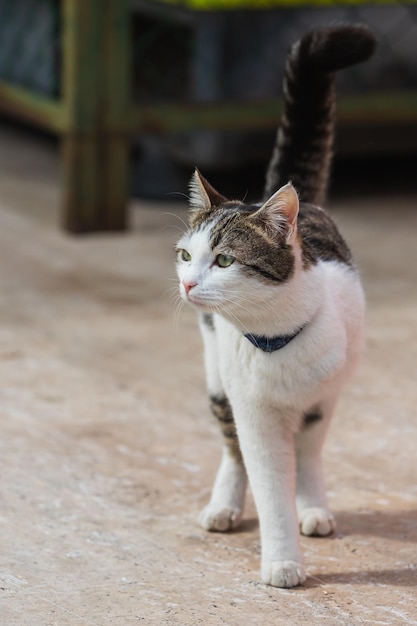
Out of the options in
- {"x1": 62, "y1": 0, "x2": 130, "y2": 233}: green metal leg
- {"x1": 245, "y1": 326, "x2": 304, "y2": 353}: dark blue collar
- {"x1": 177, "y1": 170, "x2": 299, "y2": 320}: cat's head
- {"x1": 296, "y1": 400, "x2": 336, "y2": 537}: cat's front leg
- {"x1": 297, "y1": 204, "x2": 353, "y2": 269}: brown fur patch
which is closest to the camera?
→ {"x1": 177, "y1": 170, "x2": 299, "y2": 320}: cat's head

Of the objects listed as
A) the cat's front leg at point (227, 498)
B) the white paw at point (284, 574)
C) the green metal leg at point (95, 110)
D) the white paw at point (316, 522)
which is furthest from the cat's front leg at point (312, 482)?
the green metal leg at point (95, 110)

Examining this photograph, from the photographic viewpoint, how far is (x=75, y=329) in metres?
4.41

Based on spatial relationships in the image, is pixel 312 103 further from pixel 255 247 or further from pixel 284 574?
pixel 284 574

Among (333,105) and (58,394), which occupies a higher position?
(333,105)

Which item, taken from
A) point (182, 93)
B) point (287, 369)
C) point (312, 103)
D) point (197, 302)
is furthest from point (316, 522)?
point (182, 93)

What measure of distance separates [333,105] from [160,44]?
367 centimetres

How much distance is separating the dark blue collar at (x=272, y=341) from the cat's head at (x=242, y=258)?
0.24ft

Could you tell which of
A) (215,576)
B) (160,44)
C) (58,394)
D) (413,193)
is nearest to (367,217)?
(413,193)

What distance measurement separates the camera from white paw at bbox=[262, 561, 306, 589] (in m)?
2.49

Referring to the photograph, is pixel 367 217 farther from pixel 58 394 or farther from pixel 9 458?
pixel 9 458

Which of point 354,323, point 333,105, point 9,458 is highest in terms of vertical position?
point 333,105

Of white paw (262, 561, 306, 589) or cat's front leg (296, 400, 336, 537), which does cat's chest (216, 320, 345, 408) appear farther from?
white paw (262, 561, 306, 589)

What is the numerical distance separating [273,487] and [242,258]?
0.53 metres

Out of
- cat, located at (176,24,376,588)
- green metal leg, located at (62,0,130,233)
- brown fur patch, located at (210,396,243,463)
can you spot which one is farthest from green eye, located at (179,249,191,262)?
green metal leg, located at (62,0,130,233)
